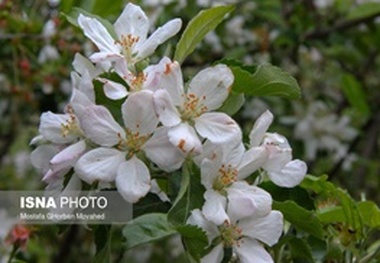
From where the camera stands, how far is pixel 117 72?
101cm

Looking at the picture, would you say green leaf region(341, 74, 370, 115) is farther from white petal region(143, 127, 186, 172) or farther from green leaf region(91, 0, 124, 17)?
white petal region(143, 127, 186, 172)

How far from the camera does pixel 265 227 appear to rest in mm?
1015

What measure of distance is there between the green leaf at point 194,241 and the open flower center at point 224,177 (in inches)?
2.9

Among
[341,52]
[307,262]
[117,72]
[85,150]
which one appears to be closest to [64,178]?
[85,150]

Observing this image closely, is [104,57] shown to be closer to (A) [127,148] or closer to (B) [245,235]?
(A) [127,148]

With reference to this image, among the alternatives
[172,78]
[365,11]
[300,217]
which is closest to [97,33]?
[172,78]

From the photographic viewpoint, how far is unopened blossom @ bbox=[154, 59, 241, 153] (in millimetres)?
959

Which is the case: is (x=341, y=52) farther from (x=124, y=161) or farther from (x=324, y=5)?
(x=124, y=161)

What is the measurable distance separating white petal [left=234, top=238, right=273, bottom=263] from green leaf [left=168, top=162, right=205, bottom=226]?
3.5 inches

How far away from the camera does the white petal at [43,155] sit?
3.51ft

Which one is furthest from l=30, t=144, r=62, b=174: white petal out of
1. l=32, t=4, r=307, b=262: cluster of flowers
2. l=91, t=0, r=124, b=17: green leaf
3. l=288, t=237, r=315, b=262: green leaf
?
l=91, t=0, r=124, b=17: green leaf

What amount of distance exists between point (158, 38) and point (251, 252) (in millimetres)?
313

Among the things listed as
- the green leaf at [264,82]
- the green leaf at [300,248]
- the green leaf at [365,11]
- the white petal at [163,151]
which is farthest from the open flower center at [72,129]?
the green leaf at [365,11]

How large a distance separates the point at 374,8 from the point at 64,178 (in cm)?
186
